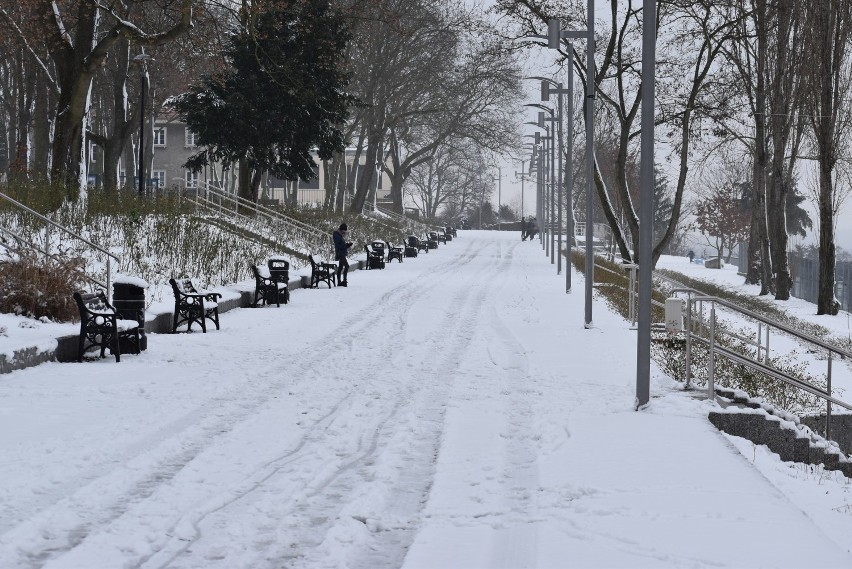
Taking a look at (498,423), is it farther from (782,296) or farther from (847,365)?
(782,296)

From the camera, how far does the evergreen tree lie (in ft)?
137

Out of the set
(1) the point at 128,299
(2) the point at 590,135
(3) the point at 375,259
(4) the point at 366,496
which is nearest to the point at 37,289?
(1) the point at 128,299

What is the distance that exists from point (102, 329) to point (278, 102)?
95.4 feet

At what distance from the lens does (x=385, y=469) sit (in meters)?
8.30

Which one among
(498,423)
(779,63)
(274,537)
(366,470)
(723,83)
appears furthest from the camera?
(779,63)

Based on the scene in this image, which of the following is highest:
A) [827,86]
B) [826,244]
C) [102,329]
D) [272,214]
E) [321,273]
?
[827,86]

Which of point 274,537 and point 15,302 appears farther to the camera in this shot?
point 15,302

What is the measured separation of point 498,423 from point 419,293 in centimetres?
1805

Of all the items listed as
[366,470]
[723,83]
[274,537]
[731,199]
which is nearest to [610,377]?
[366,470]

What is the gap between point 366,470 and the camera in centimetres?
827

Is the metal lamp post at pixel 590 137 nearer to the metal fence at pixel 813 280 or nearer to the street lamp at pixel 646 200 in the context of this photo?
the street lamp at pixel 646 200

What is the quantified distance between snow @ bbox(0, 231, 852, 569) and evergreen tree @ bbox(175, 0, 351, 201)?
27.3 m

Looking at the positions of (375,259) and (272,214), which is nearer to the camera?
(375,259)

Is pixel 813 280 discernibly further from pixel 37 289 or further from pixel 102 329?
pixel 102 329
